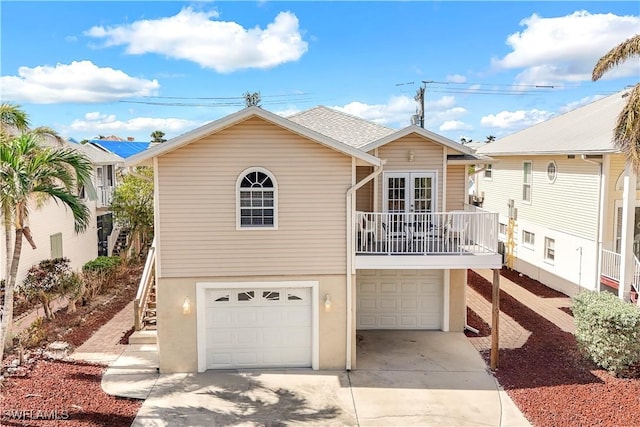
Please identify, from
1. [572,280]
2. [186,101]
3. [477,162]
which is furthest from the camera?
[186,101]

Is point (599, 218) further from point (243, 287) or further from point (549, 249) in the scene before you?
point (243, 287)

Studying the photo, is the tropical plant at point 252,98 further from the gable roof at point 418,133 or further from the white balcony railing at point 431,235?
the white balcony railing at point 431,235

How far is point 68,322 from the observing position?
44.0ft

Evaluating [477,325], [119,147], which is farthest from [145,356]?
[119,147]

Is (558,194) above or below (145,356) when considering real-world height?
above

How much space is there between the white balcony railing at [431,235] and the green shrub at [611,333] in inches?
95.1

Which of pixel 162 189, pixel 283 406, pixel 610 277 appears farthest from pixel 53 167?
pixel 610 277

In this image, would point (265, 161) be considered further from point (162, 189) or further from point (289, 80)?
point (289, 80)

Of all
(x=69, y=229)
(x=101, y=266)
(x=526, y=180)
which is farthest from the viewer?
(x=526, y=180)

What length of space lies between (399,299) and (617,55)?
815 centimetres

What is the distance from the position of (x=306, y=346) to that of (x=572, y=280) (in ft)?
35.6

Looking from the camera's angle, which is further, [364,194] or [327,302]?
[364,194]

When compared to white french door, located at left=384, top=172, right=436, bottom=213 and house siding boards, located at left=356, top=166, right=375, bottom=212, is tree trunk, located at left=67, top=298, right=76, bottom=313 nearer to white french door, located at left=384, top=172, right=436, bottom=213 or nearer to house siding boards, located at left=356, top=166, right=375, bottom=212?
house siding boards, located at left=356, top=166, right=375, bottom=212

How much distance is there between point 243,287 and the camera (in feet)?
35.4
